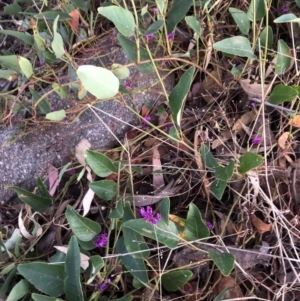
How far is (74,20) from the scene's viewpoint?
101 centimetres

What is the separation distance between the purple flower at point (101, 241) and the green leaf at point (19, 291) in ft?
0.49

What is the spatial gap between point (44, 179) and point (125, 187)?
0.66 feet

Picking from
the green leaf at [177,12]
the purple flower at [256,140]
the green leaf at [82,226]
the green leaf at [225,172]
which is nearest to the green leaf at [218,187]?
the green leaf at [225,172]

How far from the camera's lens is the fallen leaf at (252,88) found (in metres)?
0.90

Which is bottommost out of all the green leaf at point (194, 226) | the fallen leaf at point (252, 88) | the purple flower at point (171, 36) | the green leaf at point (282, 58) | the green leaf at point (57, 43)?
the green leaf at point (194, 226)

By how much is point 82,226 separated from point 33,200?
0.14 meters

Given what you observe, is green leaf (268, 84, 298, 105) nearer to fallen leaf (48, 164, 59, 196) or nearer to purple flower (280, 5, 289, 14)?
purple flower (280, 5, 289, 14)

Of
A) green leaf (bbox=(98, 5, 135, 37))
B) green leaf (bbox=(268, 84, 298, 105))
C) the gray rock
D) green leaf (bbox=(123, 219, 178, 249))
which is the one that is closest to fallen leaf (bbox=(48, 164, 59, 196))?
the gray rock

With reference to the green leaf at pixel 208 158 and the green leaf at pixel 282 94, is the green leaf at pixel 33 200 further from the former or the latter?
the green leaf at pixel 282 94

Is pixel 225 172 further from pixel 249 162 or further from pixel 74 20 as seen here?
pixel 74 20

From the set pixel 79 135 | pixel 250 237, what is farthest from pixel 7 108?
pixel 250 237

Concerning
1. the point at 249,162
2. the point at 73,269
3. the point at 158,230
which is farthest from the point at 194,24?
the point at 73,269

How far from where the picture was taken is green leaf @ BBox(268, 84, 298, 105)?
80cm

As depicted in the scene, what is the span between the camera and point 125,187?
0.89 metres
